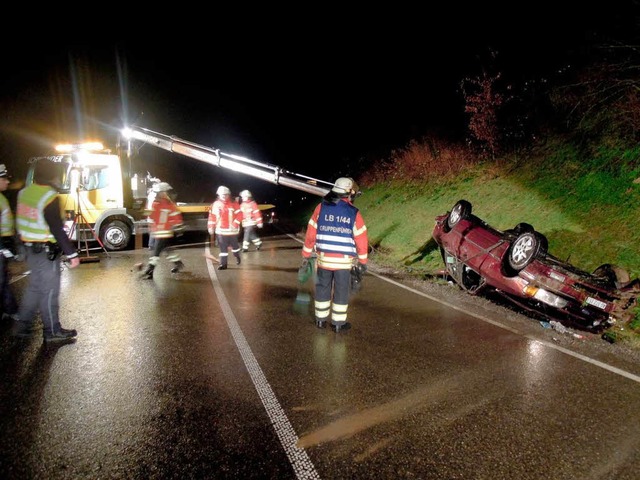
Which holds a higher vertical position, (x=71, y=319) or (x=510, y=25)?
(x=510, y=25)

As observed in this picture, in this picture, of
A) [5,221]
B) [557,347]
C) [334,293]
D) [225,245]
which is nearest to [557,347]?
[557,347]

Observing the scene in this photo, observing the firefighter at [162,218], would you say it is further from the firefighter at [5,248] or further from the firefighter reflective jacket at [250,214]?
the firefighter reflective jacket at [250,214]

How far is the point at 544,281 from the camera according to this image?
5.09 meters

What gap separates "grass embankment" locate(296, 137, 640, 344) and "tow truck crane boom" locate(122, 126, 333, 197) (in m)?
2.78

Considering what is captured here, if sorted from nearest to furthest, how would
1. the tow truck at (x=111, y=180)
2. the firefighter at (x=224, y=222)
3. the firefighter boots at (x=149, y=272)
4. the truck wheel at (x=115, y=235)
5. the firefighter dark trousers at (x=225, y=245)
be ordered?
the firefighter boots at (x=149, y=272), the firefighter dark trousers at (x=225, y=245), the firefighter at (x=224, y=222), the tow truck at (x=111, y=180), the truck wheel at (x=115, y=235)

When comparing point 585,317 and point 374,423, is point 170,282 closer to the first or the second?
point 374,423

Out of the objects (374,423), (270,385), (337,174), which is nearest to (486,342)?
(374,423)

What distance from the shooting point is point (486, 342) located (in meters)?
4.73

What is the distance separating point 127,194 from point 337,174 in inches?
740

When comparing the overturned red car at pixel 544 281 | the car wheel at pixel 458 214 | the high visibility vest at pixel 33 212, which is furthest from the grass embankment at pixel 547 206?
the high visibility vest at pixel 33 212

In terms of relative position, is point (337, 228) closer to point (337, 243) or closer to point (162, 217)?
point (337, 243)

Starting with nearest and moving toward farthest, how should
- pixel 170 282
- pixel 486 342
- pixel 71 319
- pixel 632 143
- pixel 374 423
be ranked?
pixel 374 423 → pixel 486 342 → pixel 71 319 → pixel 170 282 → pixel 632 143

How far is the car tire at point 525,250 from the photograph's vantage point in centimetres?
516

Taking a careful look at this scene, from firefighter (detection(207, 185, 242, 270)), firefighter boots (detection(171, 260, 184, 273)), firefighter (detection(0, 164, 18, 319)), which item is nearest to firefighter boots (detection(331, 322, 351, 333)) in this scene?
firefighter (detection(0, 164, 18, 319))
